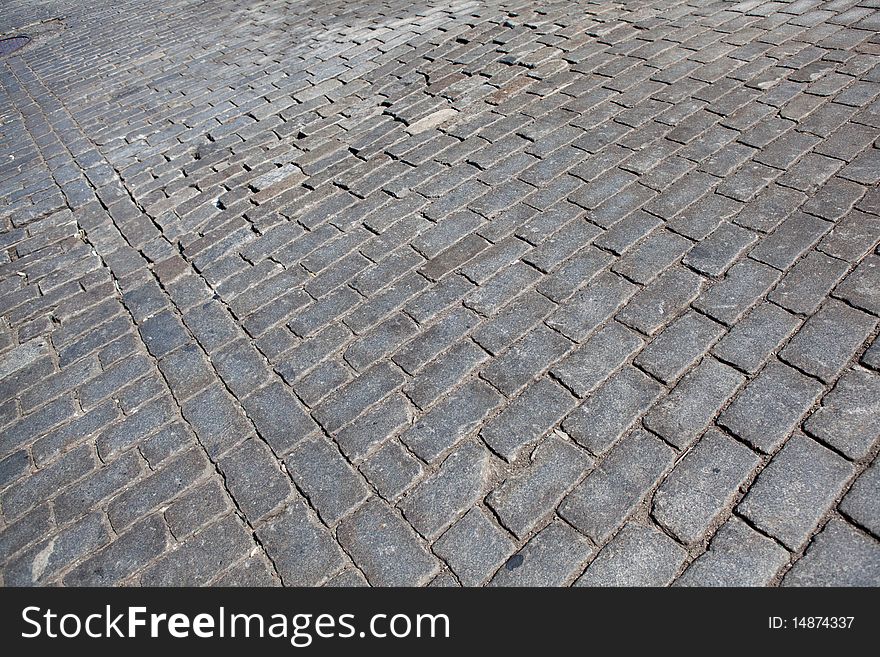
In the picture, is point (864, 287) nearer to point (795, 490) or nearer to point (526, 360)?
point (795, 490)

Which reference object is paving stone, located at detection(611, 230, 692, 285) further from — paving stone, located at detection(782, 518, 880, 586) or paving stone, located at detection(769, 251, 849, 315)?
paving stone, located at detection(782, 518, 880, 586)

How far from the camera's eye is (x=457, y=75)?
5992 millimetres

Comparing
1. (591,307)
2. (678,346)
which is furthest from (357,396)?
(678,346)

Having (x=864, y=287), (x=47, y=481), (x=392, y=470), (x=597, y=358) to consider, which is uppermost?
(x=864, y=287)

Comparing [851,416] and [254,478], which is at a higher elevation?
[851,416]

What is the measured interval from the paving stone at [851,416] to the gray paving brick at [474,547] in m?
1.34

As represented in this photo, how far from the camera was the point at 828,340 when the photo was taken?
9.41 feet

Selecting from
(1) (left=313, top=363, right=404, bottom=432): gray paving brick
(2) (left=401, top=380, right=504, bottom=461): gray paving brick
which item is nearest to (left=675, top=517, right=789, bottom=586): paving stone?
(2) (left=401, top=380, right=504, bottom=461): gray paving brick

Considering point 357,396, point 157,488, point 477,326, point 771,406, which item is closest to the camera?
point 771,406

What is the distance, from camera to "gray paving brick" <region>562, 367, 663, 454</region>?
269 centimetres

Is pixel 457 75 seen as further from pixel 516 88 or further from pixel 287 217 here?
pixel 287 217

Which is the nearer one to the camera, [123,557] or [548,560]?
[548,560]

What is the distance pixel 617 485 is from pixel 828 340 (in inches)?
49.4
